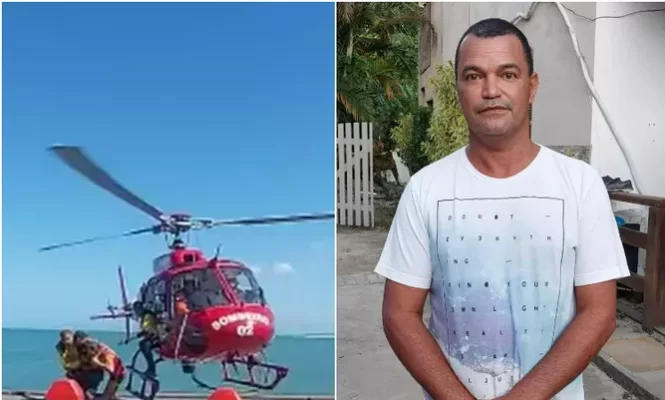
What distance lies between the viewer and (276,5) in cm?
238

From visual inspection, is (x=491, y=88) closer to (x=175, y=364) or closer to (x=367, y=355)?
(x=175, y=364)

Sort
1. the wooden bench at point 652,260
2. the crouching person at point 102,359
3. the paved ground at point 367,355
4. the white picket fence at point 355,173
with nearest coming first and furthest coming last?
the crouching person at point 102,359 < the paved ground at point 367,355 < the wooden bench at point 652,260 < the white picket fence at point 355,173

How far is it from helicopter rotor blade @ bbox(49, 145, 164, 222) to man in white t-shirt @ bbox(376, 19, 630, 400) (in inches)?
53.2

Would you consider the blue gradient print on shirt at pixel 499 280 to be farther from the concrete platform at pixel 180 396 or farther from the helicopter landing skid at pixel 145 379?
the helicopter landing skid at pixel 145 379

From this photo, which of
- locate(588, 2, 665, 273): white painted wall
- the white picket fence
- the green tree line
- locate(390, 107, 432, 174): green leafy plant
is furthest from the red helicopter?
the white picket fence

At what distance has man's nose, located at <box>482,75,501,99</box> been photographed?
1.29 m

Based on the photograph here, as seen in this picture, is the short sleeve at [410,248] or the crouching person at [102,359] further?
the crouching person at [102,359]

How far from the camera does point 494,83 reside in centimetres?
129

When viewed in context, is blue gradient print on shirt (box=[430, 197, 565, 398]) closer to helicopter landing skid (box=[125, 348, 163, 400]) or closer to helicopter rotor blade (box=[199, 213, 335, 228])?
helicopter rotor blade (box=[199, 213, 335, 228])

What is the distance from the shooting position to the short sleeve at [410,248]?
1314 millimetres

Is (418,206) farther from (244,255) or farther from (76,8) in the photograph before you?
(76,8)

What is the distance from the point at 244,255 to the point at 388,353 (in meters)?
1.77

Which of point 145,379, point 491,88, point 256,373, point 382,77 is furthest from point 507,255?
point 382,77

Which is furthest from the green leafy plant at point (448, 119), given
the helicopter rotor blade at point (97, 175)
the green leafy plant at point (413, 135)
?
the green leafy plant at point (413, 135)
